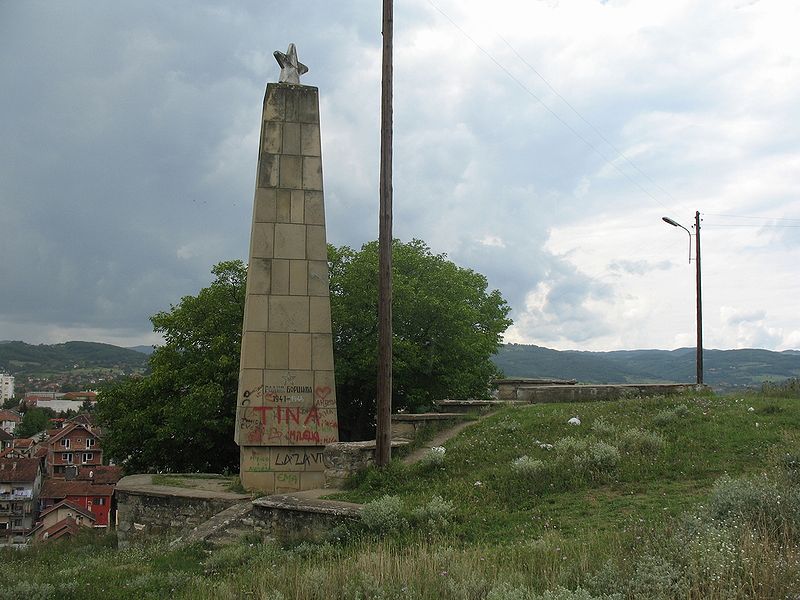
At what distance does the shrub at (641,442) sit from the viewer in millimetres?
11000

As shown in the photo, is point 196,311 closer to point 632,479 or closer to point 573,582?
point 632,479

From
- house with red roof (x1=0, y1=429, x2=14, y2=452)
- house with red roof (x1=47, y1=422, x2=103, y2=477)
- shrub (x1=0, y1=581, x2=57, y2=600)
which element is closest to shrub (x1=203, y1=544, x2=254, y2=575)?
shrub (x1=0, y1=581, x2=57, y2=600)

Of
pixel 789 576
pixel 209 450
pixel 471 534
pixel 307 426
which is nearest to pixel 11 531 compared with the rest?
pixel 209 450

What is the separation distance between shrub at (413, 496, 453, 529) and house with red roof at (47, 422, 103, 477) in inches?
3095

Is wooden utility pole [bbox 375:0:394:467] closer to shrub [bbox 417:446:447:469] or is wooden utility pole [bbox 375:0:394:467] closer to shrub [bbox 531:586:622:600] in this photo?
shrub [bbox 417:446:447:469]

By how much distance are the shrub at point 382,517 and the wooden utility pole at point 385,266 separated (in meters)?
2.78

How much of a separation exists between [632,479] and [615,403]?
6063mm

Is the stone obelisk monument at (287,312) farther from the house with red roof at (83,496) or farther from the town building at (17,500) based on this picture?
the town building at (17,500)

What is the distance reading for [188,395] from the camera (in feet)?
75.0

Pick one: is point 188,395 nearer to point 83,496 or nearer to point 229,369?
point 229,369

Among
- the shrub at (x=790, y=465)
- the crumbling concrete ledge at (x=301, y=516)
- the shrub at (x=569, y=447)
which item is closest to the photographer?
the shrub at (x=790, y=465)

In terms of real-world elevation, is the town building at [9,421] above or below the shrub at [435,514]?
below

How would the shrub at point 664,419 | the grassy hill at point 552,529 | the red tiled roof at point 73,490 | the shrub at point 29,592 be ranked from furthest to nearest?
the red tiled roof at point 73,490
the shrub at point 664,419
the shrub at point 29,592
the grassy hill at point 552,529

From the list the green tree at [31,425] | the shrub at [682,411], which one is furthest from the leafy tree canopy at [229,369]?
the green tree at [31,425]
